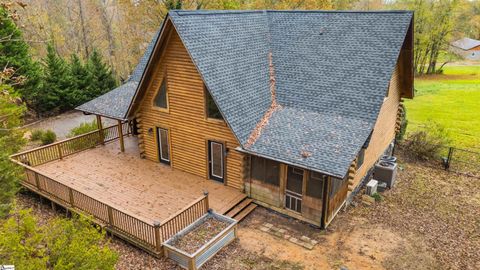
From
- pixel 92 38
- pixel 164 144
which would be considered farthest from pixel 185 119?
pixel 92 38

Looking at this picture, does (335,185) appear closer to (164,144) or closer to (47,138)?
(164,144)

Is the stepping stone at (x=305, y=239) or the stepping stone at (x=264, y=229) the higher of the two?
the stepping stone at (x=264, y=229)

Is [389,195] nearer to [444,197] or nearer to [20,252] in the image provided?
[444,197]

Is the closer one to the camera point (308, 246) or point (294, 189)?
point (308, 246)

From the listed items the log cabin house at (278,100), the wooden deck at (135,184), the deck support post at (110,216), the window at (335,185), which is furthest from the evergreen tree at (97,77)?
the window at (335,185)

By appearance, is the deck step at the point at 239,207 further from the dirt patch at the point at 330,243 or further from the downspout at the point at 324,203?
the downspout at the point at 324,203
